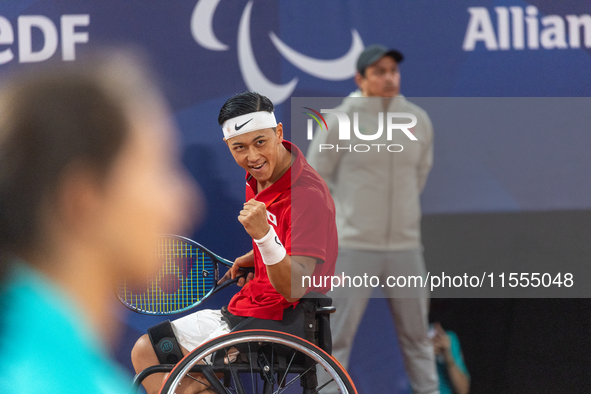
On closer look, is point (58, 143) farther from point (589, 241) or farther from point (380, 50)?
point (589, 241)

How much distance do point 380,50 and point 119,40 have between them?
57.6 inches

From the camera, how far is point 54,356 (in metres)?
3.08

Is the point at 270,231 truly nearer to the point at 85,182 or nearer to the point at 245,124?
the point at 245,124

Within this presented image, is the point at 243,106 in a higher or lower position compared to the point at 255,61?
lower

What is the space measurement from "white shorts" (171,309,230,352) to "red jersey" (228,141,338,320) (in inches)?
4.0

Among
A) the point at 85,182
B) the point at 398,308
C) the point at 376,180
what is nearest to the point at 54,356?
the point at 85,182

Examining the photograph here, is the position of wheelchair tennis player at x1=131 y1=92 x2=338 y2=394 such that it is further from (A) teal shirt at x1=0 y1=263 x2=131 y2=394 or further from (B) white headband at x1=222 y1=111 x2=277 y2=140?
(A) teal shirt at x1=0 y1=263 x2=131 y2=394

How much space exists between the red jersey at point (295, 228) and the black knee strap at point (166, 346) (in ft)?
0.97

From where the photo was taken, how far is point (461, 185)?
2.97 meters

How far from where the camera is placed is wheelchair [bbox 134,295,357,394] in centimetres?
225

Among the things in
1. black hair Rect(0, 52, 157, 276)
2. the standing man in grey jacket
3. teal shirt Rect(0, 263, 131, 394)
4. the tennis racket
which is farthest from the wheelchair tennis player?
black hair Rect(0, 52, 157, 276)

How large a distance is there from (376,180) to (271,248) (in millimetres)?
997

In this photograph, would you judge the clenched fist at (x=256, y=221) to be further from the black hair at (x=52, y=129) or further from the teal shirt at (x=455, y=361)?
the teal shirt at (x=455, y=361)

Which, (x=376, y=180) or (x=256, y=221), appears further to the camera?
(x=376, y=180)
